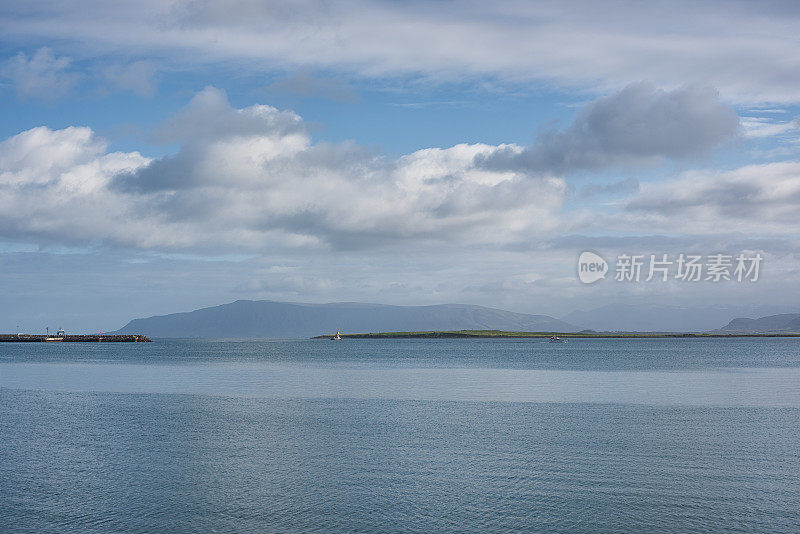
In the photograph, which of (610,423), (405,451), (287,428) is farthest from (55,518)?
(610,423)

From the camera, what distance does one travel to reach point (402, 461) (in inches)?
1176

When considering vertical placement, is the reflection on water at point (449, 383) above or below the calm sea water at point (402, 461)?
below

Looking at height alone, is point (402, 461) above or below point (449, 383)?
above

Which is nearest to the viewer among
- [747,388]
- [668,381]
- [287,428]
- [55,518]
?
[55,518]

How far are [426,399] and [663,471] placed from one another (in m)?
27.4

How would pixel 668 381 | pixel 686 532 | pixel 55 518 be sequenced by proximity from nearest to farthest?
1. pixel 686 532
2. pixel 55 518
3. pixel 668 381

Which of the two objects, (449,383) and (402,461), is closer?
(402,461)

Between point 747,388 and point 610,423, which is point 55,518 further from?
point 747,388

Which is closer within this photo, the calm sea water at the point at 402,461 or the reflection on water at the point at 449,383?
the calm sea water at the point at 402,461

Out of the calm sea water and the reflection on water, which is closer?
the calm sea water

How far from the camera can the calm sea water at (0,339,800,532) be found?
→ 22.0 m

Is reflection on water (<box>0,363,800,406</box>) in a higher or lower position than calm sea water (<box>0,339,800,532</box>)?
lower

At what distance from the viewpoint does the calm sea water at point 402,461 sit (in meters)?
22.0

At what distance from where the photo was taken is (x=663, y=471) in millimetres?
27578
